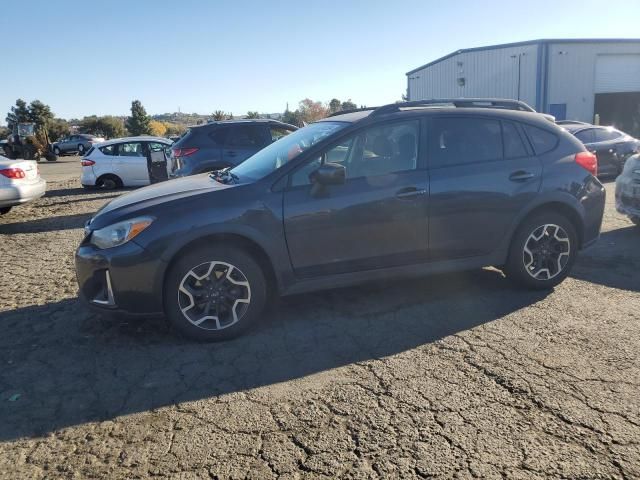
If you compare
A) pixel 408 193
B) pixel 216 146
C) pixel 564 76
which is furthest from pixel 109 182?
pixel 564 76

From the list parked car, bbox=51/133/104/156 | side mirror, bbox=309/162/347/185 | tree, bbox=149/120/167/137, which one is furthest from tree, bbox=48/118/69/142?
side mirror, bbox=309/162/347/185

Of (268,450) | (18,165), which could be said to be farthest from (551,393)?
(18,165)

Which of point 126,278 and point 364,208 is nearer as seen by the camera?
point 126,278

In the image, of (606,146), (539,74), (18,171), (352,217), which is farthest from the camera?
(539,74)

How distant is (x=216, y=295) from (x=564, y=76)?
2848 cm

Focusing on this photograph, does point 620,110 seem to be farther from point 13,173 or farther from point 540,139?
point 13,173

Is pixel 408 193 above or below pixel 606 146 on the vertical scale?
below

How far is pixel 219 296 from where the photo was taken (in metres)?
4.13

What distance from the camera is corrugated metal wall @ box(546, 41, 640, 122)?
27031 millimetres

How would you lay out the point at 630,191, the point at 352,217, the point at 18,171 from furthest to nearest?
the point at 18,171 → the point at 630,191 → the point at 352,217

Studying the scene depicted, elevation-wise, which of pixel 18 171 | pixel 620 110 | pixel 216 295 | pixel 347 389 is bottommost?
pixel 347 389

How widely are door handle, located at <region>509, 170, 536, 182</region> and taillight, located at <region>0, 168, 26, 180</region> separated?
9228 millimetres

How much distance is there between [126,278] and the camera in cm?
397

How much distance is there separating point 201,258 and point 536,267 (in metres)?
3.14
